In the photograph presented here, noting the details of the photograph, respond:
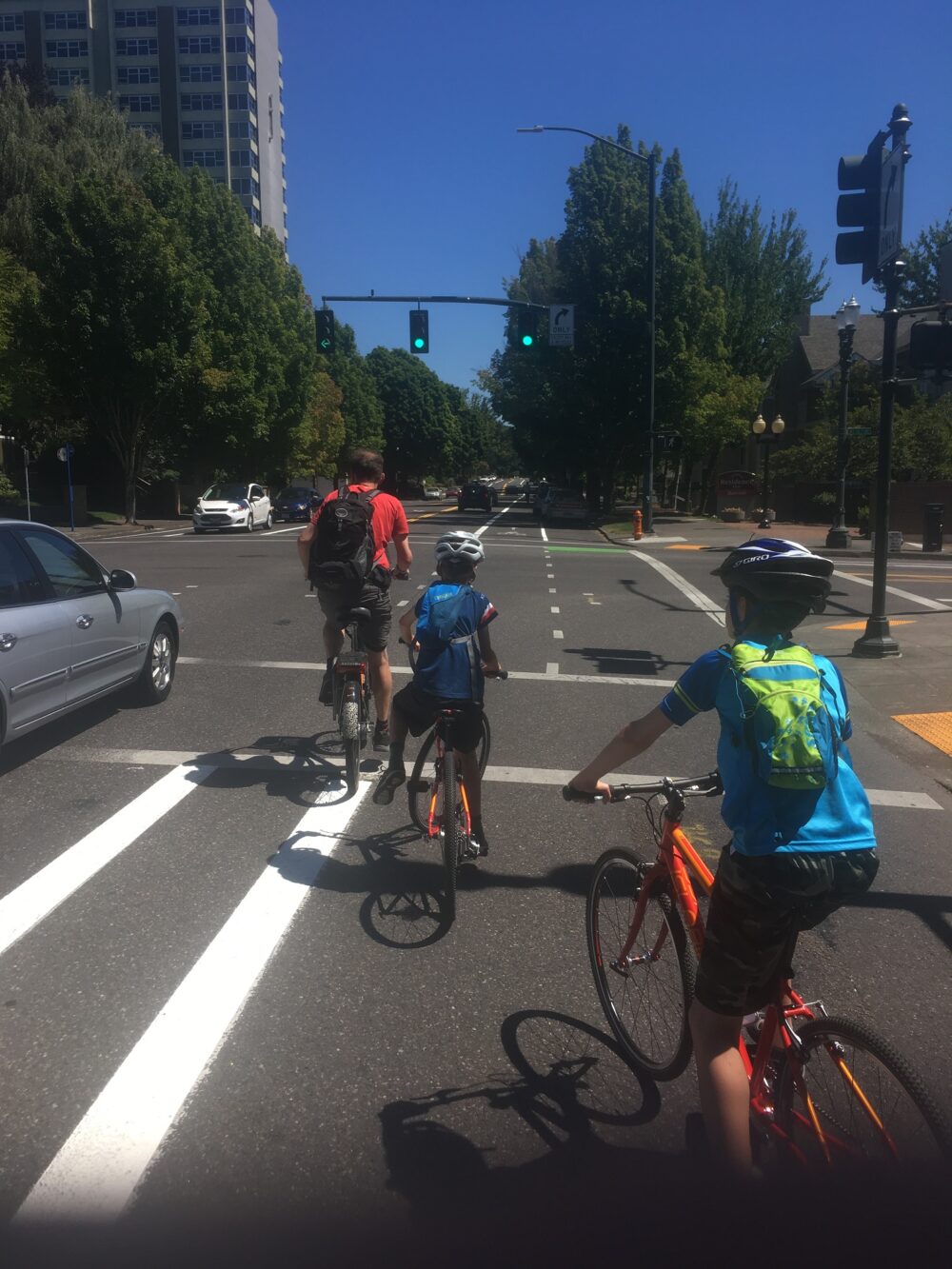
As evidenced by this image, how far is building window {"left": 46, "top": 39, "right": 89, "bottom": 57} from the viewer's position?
82.6 metres

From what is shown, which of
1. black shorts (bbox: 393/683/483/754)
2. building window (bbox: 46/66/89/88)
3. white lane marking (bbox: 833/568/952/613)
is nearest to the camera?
black shorts (bbox: 393/683/483/754)

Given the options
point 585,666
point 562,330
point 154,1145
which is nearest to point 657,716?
point 154,1145

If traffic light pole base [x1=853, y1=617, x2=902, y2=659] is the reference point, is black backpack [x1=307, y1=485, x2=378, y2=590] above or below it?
above

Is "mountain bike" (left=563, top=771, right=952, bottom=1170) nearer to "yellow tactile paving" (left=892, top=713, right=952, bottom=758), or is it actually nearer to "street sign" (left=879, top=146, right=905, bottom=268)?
"yellow tactile paving" (left=892, top=713, right=952, bottom=758)

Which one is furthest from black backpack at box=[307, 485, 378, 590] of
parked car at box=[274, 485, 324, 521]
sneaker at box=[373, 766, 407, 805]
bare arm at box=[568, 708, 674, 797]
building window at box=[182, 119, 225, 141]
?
building window at box=[182, 119, 225, 141]

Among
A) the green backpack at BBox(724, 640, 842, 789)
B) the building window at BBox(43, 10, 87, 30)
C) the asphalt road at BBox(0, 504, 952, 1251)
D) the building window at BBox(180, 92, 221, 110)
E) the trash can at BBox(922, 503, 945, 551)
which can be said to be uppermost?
the building window at BBox(43, 10, 87, 30)

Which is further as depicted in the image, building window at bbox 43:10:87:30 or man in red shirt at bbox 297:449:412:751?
building window at bbox 43:10:87:30

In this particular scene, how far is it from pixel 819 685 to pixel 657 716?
494 millimetres

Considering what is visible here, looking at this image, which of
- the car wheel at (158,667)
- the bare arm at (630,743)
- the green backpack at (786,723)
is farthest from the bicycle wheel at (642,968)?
the car wheel at (158,667)

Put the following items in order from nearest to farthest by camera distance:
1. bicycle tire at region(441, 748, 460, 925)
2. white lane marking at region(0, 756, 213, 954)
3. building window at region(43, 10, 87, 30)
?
bicycle tire at region(441, 748, 460, 925)
white lane marking at region(0, 756, 213, 954)
building window at region(43, 10, 87, 30)

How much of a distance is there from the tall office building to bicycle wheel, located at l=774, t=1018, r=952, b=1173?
90311 mm

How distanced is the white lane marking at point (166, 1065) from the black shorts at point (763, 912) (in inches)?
65.9

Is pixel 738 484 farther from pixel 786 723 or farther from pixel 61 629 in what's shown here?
pixel 786 723

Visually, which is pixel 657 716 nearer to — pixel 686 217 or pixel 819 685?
pixel 819 685
